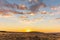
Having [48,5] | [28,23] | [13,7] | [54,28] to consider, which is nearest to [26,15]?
[28,23]

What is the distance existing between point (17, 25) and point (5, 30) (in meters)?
0.42

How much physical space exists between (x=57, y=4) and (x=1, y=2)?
68.2 inches

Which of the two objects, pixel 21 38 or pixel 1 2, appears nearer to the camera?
pixel 1 2

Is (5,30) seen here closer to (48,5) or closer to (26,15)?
(26,15)

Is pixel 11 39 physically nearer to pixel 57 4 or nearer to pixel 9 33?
pixel 9 33

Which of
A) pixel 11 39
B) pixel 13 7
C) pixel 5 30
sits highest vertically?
pixel 13 7

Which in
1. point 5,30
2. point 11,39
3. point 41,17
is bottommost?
point 11,39

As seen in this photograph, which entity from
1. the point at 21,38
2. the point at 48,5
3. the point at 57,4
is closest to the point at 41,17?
the point at 48,5

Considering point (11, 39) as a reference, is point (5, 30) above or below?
above

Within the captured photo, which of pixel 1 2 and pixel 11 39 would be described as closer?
pixel 1 2

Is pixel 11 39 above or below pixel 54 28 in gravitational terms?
below

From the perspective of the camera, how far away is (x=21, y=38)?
348 centimetres

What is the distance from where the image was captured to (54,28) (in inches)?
134

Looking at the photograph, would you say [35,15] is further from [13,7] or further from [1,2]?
[1,2]
